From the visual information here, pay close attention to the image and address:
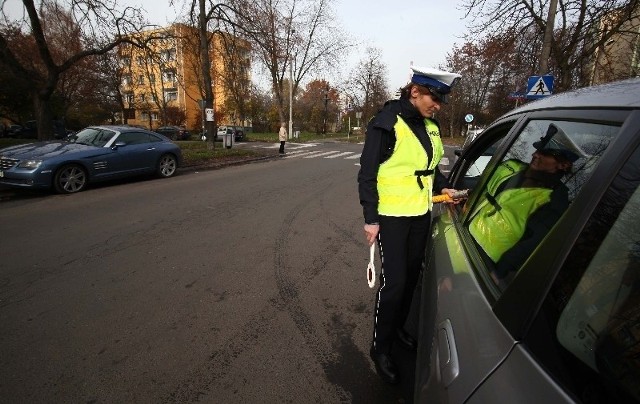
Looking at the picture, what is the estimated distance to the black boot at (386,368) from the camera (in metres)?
2.39

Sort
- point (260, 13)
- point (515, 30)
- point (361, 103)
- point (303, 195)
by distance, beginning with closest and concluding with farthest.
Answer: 1. point (303, 195)
2. point (515, 30)
3. point (260, 13)
4. point (361, 103)

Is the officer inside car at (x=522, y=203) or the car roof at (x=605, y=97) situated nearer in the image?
the car roof at (x=605, y=97)

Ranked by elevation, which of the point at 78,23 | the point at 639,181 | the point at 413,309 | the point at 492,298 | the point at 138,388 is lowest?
the point at 138,388

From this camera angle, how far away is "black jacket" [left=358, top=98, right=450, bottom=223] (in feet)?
7.31

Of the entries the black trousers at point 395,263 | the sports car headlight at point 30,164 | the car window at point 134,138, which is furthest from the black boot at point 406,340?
the car window at point 134,138

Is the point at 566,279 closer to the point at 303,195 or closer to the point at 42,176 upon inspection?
the point at 303,195

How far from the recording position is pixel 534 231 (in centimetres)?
133

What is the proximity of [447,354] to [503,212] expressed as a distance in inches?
29.8

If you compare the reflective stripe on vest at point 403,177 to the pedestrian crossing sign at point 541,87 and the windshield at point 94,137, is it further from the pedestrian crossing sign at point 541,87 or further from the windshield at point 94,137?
the pedestrian crossing sign at point 541,87

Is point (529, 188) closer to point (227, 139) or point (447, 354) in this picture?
point (447, 354)

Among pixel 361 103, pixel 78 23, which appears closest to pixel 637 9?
pixel 78 23

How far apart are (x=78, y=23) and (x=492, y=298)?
51.4 ft

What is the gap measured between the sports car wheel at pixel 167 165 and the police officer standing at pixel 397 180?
31.7 ft

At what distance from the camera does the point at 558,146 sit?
144 cm
